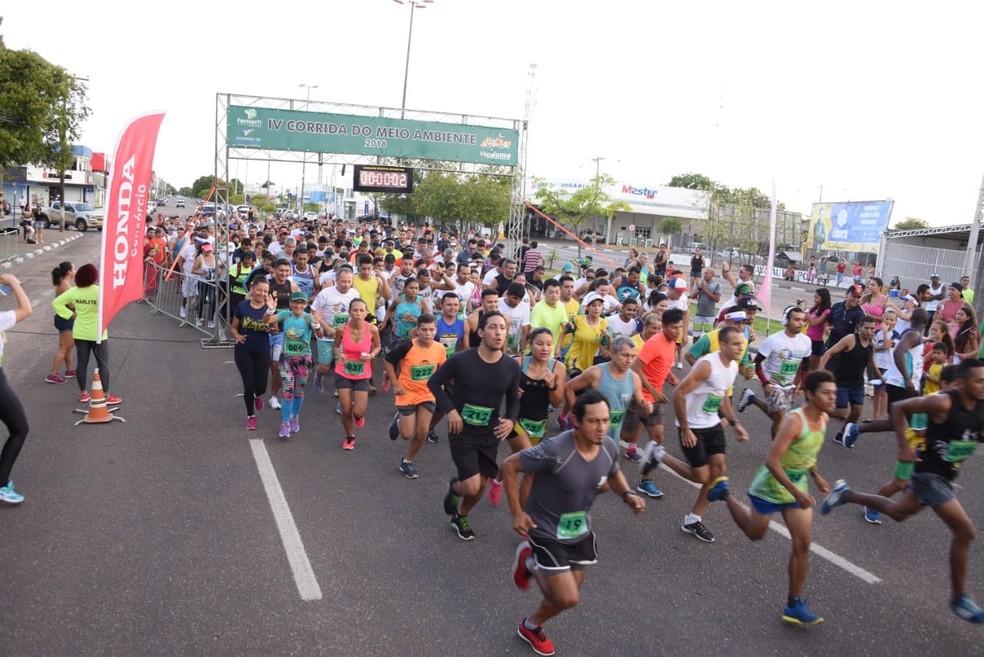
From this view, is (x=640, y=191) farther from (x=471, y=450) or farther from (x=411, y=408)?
(x=471, y=450)

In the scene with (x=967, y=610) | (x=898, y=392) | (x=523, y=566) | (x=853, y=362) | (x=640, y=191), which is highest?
(x=640, y=191)

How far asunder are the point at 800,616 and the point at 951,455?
1545 mm

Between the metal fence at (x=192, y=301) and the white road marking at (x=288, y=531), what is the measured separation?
19.7 feet

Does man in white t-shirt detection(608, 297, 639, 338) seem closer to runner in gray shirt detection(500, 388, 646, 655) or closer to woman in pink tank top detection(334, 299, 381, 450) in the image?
woman in pink tank top detection(334, 299, 381, 450)

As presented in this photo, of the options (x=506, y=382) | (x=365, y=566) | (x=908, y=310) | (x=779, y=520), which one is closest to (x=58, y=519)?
(x=365, y=566)

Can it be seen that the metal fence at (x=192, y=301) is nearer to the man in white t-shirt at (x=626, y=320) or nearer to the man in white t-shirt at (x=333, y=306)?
the man in white t-shirt at (x=333, y=306)

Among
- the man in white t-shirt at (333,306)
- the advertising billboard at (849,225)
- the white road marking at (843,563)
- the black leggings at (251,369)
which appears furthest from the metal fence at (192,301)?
the advertising billboard at (849,225)

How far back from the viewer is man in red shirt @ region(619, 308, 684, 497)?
669cm

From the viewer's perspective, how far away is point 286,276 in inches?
362

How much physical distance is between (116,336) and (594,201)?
22364 millimetres

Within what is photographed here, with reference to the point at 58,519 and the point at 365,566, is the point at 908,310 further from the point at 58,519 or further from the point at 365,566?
the point at 58,519

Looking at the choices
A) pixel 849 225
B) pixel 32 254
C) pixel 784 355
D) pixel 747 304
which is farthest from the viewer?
pixel 849 225

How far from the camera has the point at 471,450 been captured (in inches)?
216

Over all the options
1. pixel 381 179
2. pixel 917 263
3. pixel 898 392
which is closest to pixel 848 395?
pixel 898 392
